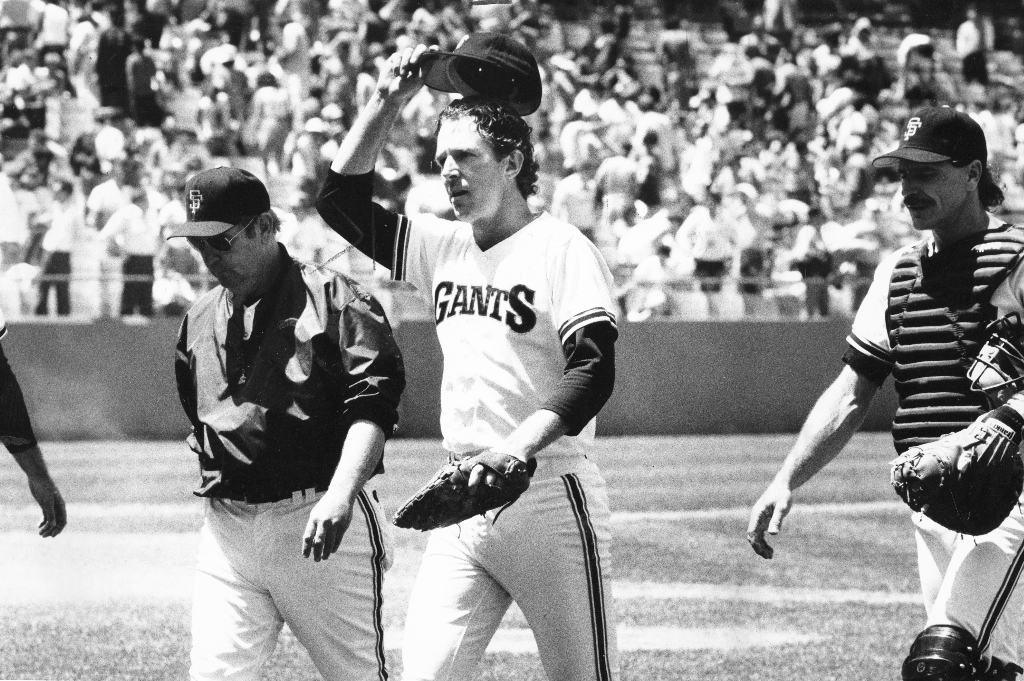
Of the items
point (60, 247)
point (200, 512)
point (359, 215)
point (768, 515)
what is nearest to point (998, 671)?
point (768, 515)

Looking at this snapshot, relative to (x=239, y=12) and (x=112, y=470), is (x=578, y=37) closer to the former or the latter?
(x=239, y=12)

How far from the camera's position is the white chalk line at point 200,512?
1186 cm

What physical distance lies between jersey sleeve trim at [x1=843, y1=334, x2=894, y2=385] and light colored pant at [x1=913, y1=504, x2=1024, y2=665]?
0.52 metres

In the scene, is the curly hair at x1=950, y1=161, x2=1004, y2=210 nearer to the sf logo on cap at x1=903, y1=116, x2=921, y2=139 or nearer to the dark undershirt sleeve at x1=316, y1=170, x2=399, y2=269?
the sf logo on cap at x1=903, y1=116, x2=921, y2=139

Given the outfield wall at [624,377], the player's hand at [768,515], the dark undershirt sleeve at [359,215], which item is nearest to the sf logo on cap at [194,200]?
the dark undershirt sleeve at [359,215]

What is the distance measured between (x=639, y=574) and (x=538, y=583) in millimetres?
5781

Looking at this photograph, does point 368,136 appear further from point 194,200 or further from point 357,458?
point 357,458

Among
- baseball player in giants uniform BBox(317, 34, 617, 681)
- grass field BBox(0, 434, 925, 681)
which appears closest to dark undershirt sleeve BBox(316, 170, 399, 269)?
baseball player in giants uniform BBox(317, 34, 617, 681)

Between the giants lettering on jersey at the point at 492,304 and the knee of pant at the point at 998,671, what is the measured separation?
5.74 feet

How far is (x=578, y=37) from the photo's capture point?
76.9ft

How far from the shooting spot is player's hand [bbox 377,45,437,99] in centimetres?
445

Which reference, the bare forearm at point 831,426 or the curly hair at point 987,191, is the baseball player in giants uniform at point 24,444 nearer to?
the bare forearm at point 831,426

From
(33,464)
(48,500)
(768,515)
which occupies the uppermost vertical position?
(768,515)

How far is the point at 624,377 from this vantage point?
16531 millimetres
